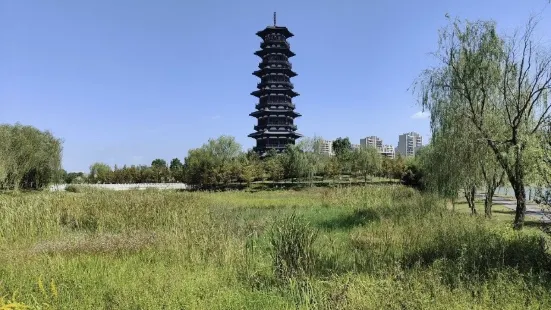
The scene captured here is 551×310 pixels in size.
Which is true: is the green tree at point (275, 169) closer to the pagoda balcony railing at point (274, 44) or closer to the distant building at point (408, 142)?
the pagoda balcony railing at point (274, 44)

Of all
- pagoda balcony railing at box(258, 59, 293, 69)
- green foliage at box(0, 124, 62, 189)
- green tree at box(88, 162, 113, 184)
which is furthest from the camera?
pagoda balcony railing at box(258, 59, 293, 69)

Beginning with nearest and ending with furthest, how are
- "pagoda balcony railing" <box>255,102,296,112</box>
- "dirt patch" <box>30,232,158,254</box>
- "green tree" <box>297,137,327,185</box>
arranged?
"dirt patch" <box>30,232,158,254</box>
"green tree" <box>297,137,327,185</box>
"pagoda balcony railing" <box>255,102,296,112</box>

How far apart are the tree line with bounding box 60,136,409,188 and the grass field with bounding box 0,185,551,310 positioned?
46029mm

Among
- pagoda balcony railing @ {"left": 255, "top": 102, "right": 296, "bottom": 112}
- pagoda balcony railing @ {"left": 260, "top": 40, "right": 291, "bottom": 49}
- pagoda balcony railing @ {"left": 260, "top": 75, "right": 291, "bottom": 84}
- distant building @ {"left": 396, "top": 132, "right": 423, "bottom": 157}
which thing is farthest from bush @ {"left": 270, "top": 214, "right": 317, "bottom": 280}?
distant building @ {"left": 396, "top": 132, "right": 423, "bottom": 157}

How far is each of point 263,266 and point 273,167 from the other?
2157 inches

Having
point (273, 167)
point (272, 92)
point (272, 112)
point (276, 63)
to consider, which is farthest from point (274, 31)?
point (273, 167)

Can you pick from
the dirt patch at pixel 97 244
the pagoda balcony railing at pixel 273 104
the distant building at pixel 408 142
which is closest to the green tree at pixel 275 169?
the pagoda balcony railing at pixel 273 104

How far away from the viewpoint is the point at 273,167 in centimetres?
6088

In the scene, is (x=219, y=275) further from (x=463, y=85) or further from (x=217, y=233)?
(x=463, y=85)

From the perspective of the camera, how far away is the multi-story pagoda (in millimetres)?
88438

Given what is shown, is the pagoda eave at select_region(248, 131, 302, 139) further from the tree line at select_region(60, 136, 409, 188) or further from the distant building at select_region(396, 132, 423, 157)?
the distant building at select_region(396, 132, 423, 157)

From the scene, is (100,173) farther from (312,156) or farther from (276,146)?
(312,156)

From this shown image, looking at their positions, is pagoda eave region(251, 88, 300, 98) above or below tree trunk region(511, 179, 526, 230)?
above

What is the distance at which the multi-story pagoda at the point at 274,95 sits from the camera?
88.4 meters
